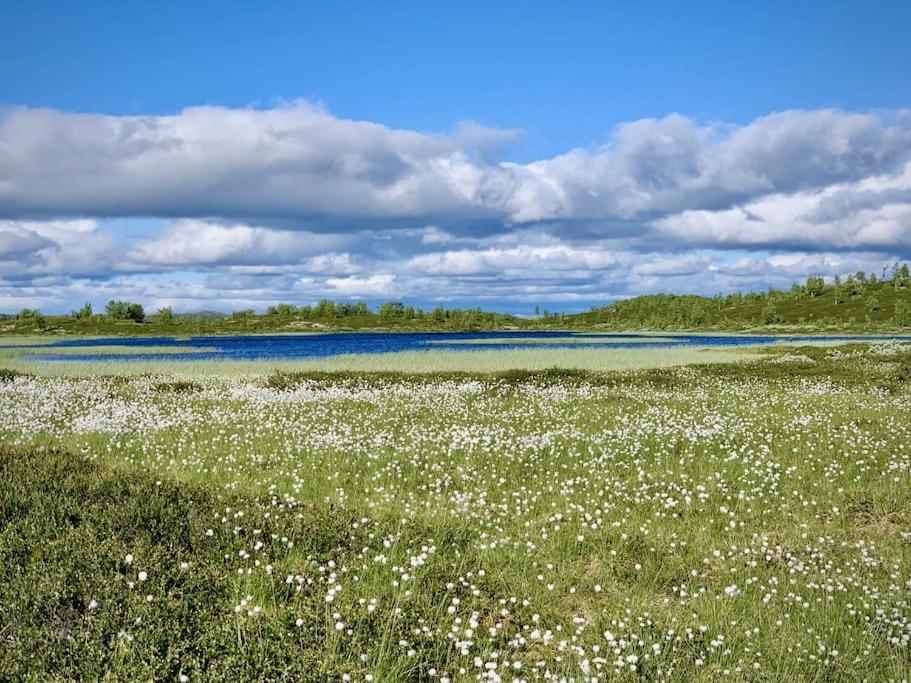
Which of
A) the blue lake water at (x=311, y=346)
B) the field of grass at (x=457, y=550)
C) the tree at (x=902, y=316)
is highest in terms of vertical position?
the tree at (x=902, y=316)

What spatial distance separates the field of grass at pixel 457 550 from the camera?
6.55m

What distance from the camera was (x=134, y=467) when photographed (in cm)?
1484

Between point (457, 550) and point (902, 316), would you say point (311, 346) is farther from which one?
point (902, 316)

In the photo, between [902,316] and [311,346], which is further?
[902,316]

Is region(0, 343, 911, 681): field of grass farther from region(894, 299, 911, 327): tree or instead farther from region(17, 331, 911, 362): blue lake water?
region(894, 299, 911, 327): tree

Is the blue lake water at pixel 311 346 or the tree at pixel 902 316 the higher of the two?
the tree at pixel 902 316

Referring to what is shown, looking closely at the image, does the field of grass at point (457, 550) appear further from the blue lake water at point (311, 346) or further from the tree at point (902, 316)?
the tree at point (902, 316)

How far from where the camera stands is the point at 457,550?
9469 mm

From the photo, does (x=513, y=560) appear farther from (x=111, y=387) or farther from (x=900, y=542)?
(x=111, y=387)

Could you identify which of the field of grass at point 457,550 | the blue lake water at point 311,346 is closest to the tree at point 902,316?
the blue lake water at point 311,346

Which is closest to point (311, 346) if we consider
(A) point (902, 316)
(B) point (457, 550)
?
(B) point (457, 550)

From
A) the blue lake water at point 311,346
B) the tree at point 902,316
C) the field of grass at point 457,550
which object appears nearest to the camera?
the field of grass at point 457,550

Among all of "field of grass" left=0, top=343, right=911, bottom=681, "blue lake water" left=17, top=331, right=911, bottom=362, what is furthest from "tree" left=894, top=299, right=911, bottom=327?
"field of grass" left=0, top=343, right=911, bottom=681

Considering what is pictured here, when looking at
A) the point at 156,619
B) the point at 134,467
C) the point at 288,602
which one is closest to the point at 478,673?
the point at 288,602
